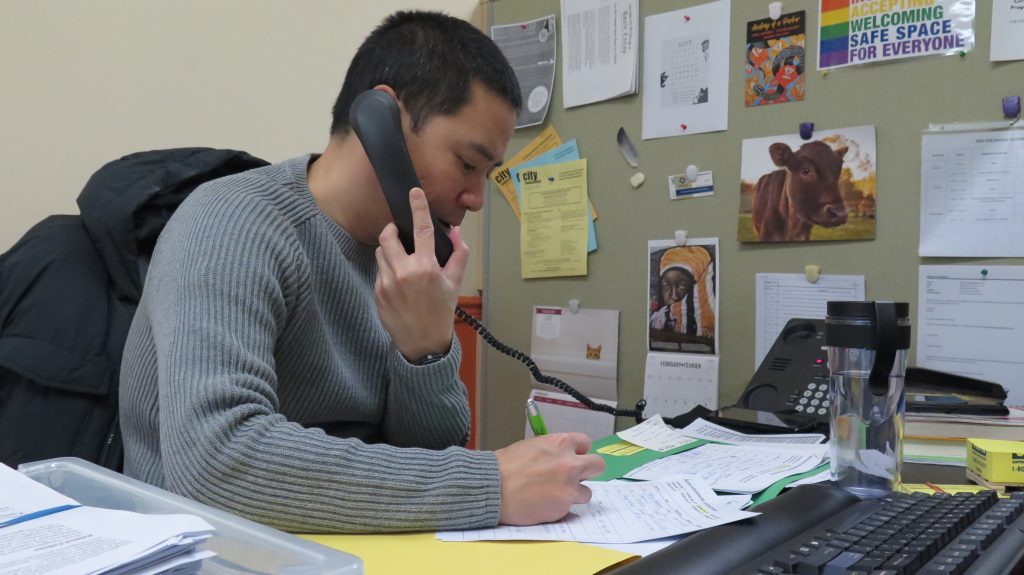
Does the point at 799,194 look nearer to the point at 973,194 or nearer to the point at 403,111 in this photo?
the point at 973,194

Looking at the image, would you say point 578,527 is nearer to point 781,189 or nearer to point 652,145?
point 781,189

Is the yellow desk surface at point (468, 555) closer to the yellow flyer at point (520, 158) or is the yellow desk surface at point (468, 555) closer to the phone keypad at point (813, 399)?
the phone keypad at point (813, 399)

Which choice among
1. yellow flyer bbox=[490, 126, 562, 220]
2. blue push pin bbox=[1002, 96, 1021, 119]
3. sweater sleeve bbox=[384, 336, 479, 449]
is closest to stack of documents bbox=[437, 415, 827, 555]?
sweater sleeve bbox=[384, 336, 479, 449]

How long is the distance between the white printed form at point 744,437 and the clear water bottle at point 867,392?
17 centimetres

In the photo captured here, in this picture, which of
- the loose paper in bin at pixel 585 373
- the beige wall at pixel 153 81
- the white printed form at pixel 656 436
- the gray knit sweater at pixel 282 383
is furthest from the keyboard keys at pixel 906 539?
the beige wall at pixel 153 81

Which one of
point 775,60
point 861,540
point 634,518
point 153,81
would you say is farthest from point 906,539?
point 153,81

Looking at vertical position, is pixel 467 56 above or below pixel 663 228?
above

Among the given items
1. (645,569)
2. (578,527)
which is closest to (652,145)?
(578,527)

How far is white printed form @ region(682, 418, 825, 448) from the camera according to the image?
3.03ft

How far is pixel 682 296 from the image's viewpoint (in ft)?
4.29

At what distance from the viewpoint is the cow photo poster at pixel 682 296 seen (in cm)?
128

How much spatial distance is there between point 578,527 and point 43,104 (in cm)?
108

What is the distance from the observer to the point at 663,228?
134cm

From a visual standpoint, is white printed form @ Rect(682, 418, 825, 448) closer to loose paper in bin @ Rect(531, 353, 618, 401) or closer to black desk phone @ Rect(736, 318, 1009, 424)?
black desk phone @ Rect(736, 318, 1009, 424)
